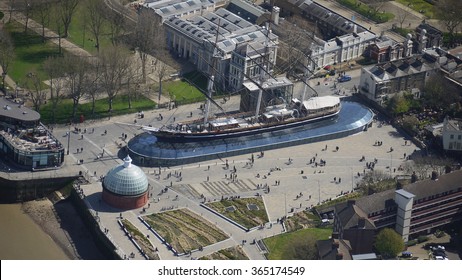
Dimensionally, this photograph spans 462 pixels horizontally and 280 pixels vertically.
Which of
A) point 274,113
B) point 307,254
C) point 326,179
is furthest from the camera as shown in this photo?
point 274,113

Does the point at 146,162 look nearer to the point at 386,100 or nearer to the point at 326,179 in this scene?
the point at 326,179

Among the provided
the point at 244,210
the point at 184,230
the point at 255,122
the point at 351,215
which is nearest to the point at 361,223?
the point at 351,215

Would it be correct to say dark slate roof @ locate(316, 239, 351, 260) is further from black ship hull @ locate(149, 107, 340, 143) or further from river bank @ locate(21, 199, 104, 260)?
black ship hull @ locate(149, 107, 340, 143)

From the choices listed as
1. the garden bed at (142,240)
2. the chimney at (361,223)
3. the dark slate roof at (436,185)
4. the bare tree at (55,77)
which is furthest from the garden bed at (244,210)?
the bare tree at (55,77)

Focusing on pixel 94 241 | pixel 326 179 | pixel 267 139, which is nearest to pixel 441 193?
pixel 326 179

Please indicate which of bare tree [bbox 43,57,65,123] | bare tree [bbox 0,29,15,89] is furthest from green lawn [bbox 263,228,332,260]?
bare tree [bbox 0,29,15,89]
